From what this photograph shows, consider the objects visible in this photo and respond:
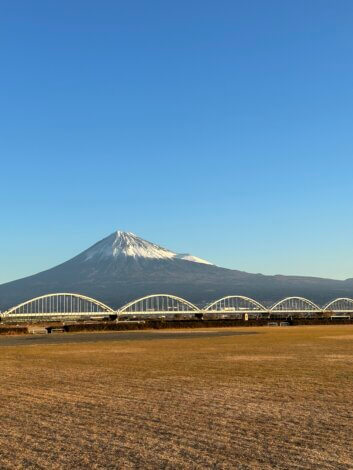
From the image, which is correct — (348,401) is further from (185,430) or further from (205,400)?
(185,430)

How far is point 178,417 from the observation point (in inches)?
568

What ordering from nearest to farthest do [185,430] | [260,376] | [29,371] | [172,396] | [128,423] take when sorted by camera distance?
[185,430] < [128,423] < [172,396] < [260,376] < [29,371]

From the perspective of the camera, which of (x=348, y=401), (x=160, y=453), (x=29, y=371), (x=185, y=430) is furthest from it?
(x=29, y=371)

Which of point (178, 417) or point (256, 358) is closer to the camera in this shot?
point (178, 417)

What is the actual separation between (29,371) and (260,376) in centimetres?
1066

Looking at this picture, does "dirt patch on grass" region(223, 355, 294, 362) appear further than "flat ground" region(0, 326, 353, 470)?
Yes

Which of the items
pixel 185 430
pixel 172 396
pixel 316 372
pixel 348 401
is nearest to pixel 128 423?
pixel 185 430

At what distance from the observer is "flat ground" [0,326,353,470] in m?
10.7

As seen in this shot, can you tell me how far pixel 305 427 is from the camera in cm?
1327

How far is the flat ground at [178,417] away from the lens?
35.2 feet

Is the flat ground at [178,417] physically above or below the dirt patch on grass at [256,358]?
above

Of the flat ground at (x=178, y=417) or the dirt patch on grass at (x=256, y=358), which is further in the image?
the dirt patch on grass at (x=256, y=358)

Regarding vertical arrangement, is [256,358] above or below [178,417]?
below

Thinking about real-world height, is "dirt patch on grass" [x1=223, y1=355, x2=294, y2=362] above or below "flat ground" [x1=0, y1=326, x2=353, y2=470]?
below
